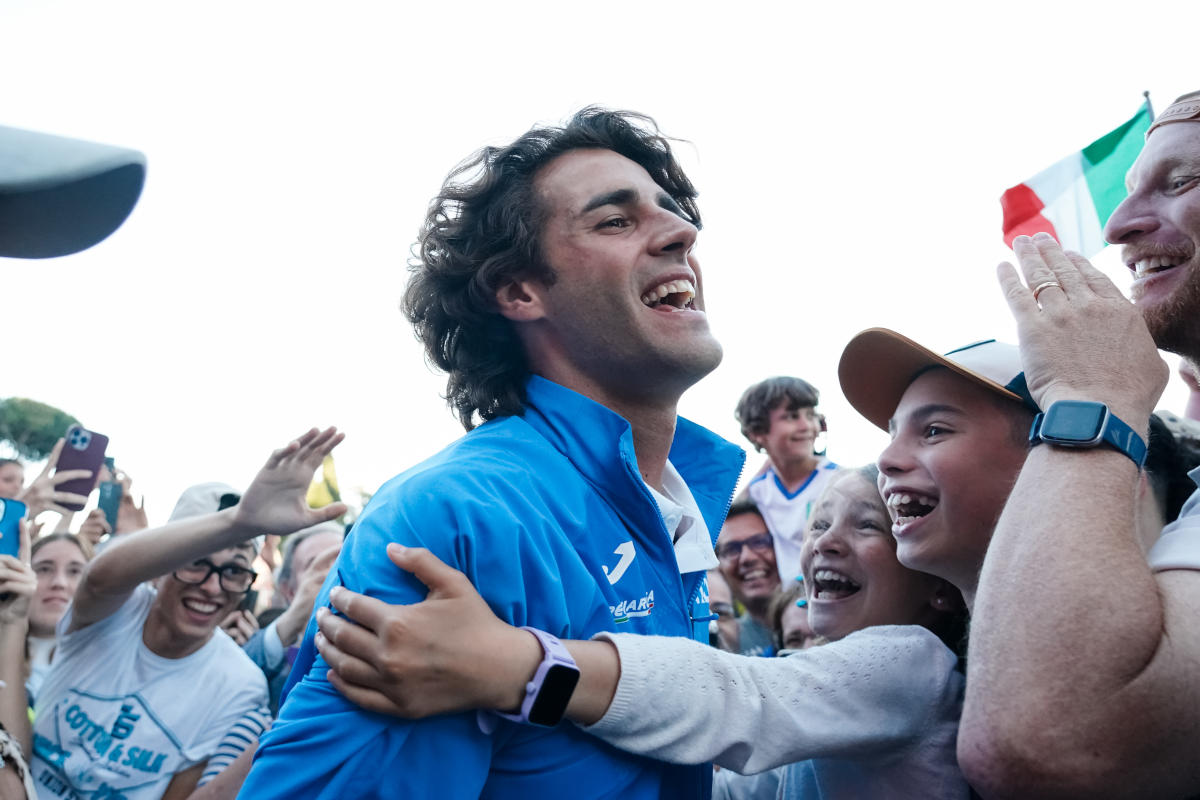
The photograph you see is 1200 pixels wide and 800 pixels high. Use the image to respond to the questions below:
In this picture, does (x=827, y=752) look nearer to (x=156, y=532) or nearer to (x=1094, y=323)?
(x=1094, y=323)

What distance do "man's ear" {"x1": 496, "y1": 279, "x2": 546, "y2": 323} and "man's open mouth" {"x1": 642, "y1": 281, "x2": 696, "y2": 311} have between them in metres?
0.29

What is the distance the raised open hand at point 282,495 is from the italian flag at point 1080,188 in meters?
5.53

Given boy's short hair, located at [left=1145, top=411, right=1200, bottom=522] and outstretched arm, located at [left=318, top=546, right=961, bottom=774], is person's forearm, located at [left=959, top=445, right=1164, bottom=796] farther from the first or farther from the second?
boy's short hair, located at [left=1145, top=411, right=1200, bottom=522]

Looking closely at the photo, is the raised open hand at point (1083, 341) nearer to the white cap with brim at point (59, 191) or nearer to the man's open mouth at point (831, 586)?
the man's open mouth at point (831, 586)

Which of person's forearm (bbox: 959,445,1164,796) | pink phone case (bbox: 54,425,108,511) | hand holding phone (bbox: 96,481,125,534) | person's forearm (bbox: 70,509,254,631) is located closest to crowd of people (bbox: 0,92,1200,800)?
person's forearm (bbox: 959,445,1164,796)

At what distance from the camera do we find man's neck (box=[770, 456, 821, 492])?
5.88 m

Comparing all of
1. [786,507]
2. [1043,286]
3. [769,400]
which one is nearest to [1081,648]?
[1043,286]

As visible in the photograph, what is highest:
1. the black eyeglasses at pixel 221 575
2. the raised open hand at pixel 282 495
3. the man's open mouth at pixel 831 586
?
the man's open mouth at pixel 831 586

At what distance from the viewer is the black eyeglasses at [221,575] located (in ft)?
12.9

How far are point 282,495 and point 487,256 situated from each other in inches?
61.4

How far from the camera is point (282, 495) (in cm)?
353

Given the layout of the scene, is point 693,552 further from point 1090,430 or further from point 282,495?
point 282,495

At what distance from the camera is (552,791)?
1.59 meters

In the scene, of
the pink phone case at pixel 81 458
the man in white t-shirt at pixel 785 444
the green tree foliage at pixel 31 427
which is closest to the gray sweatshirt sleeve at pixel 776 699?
the man in white t-shirt at pixel 785 444
